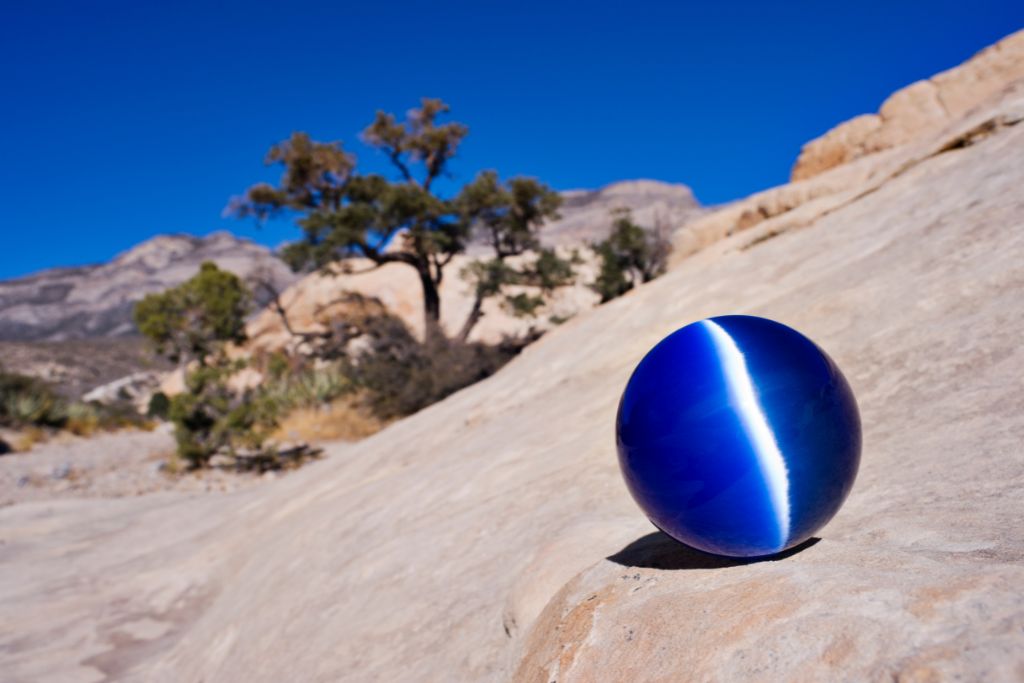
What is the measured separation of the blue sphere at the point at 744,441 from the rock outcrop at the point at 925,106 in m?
13.2

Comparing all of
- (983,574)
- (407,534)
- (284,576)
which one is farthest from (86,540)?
(983,574)

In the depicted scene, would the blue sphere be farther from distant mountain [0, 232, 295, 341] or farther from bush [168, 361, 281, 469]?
distant mountain [0, 232, 295, 341]

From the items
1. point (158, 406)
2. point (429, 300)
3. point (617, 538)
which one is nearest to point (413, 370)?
point (429, 300)

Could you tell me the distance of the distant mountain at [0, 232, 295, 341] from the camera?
99688 mm

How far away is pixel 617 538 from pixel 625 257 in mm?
20063

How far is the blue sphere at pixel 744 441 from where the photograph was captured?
2342 mm

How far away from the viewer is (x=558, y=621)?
256cm

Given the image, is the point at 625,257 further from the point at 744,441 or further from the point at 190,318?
the point at 744,441

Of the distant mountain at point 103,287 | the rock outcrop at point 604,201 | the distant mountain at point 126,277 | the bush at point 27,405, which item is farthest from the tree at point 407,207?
the distant mountain at point 103,287

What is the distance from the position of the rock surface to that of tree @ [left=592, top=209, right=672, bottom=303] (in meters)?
11.8

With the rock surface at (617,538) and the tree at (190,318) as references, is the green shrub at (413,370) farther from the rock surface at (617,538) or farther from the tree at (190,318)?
the rock surface at (617,538)

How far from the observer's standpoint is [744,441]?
2.35 meters

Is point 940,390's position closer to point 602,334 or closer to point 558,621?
point 558,621

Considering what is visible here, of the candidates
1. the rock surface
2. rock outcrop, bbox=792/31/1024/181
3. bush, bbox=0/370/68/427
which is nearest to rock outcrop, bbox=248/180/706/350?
bush, bbox=0/370/68/427
